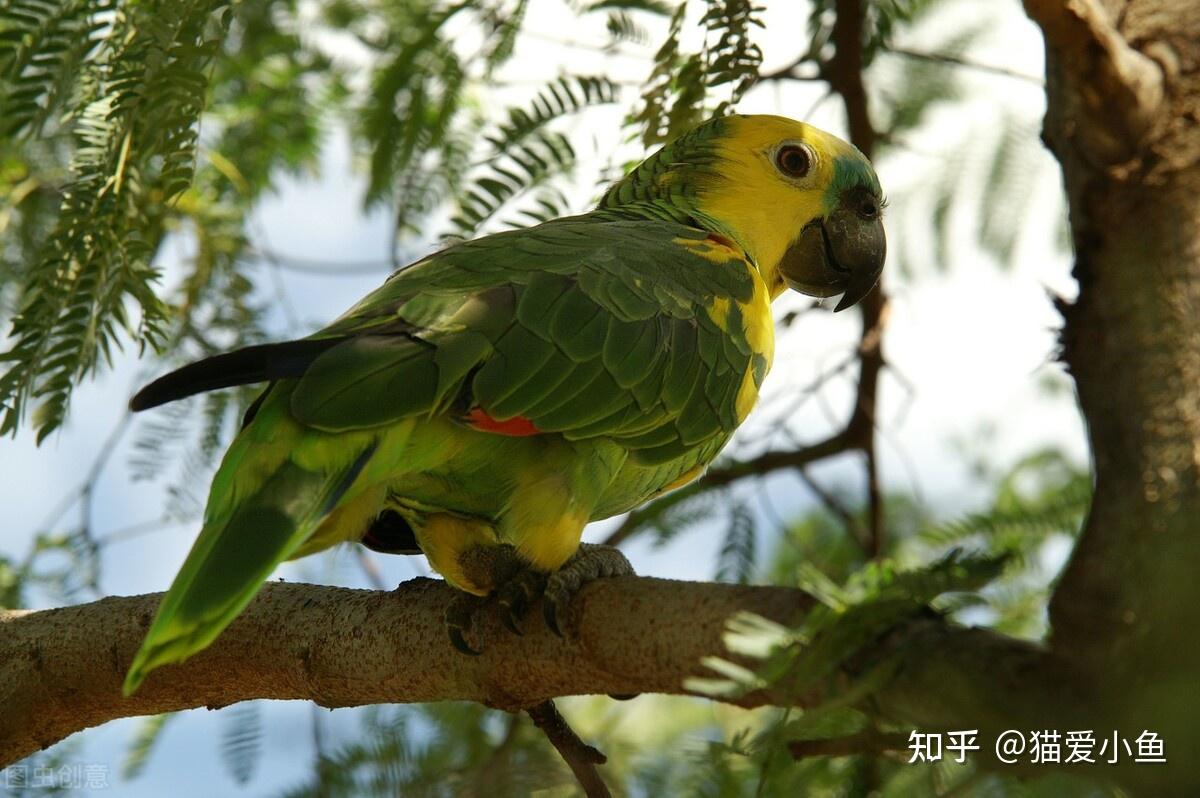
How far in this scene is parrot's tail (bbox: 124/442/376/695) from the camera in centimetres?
172

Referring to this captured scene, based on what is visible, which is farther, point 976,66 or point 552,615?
point 976,66

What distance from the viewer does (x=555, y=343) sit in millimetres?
2217

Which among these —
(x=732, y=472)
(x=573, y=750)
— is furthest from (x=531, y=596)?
(x=732, y=472)

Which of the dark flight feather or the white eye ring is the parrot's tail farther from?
the white eye ring

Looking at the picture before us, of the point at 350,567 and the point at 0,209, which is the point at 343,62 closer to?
the point at 0,209

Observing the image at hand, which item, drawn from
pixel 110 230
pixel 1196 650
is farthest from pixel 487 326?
pixel 1196 650

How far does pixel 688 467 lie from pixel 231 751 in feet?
5.23

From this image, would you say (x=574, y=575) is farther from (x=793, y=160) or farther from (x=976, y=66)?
(x=976, y=66)

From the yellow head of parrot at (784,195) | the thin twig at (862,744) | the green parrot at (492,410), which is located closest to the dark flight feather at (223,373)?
the green parrot at (492,410)

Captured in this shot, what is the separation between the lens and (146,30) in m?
2.03

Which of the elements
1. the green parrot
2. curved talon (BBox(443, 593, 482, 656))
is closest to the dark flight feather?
the green parrot

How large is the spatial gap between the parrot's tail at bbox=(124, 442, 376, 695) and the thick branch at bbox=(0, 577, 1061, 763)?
488 millimetres

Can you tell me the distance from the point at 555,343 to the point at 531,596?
1.59 feet

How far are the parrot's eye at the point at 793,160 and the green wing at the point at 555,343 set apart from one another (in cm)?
53
